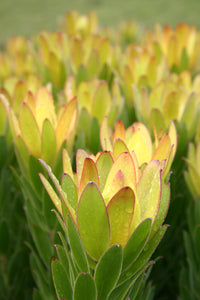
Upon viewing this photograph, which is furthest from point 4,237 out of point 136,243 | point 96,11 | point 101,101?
point 96,11


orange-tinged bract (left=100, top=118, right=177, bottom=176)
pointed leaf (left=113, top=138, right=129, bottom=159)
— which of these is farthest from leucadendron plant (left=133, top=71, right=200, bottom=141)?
pointed leaf (left=113, top=138, right=129, bottom=159)

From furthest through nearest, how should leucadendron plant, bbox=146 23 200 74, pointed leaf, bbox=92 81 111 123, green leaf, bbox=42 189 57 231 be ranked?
leucadendron plant, bbox=146 23 200 74 → pointed leaf, bbox=92 81 111 123 → green leaf, bbox=42 189 57 231

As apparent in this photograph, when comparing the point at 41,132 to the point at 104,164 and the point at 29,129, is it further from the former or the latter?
the point at 104,164

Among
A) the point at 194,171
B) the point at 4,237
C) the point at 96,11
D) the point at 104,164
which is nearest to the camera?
the point at 104,164

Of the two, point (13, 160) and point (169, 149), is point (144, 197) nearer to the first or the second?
point (169, 149)

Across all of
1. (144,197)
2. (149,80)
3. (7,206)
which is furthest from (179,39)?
(144,197)

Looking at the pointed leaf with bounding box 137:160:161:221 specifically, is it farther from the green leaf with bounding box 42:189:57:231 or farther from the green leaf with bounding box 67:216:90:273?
the green leaf with bounding box 42:189:57:231
